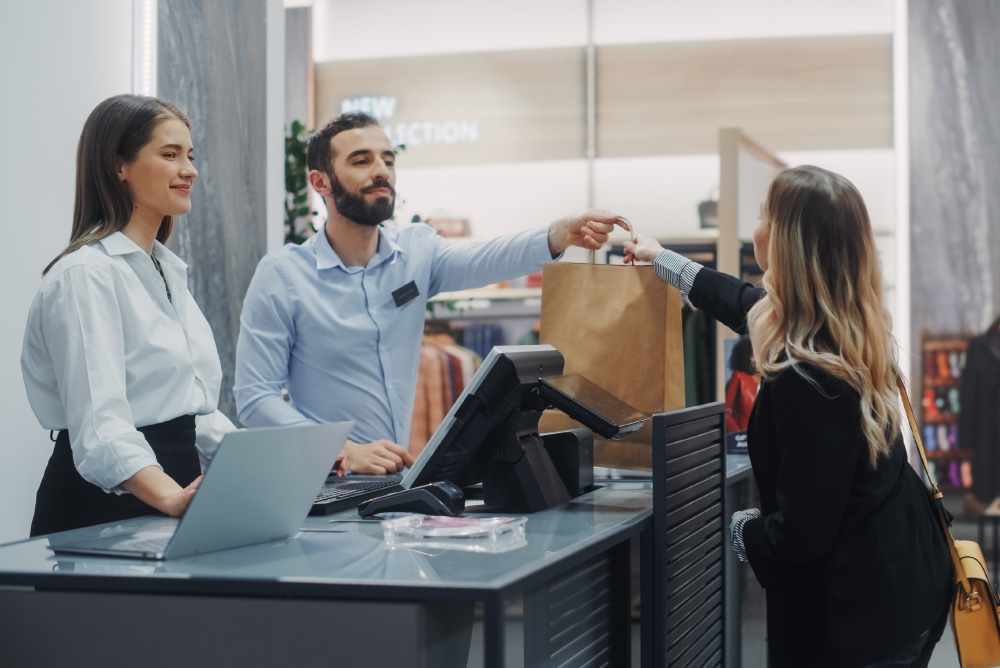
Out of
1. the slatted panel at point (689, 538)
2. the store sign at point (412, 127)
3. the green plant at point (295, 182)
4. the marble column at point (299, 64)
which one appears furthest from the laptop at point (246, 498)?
the marble column at point (299, 64)

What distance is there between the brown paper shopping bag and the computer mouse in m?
0.48

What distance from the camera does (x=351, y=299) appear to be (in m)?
2.78

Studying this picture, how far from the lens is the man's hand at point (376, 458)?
226 centimetres

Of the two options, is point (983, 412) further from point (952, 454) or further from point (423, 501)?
point (423, 501)

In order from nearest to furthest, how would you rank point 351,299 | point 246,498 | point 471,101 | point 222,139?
point 246,498 → point 351,299 → point 222,139 → point 471,101

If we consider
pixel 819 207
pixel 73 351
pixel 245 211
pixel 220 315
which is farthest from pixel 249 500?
pixel 245 211

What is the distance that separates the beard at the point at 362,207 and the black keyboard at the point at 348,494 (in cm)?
96

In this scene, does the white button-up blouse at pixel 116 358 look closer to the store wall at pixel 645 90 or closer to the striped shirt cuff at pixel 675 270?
the striped shirt cuff at pixel 675 270

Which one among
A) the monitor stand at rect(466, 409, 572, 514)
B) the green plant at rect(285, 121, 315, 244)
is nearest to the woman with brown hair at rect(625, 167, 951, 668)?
the monitor stand at rect(466, 409, 572, 514)

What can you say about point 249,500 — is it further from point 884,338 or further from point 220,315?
point 220,315

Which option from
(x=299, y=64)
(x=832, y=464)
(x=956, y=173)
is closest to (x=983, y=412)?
(x=956, y=173)

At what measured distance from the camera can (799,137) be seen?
572 centimetres

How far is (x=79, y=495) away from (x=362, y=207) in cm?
122

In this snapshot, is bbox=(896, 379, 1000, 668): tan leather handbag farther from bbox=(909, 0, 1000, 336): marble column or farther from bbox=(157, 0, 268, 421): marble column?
bbox=(909, 0, 1000, 336): marble column
